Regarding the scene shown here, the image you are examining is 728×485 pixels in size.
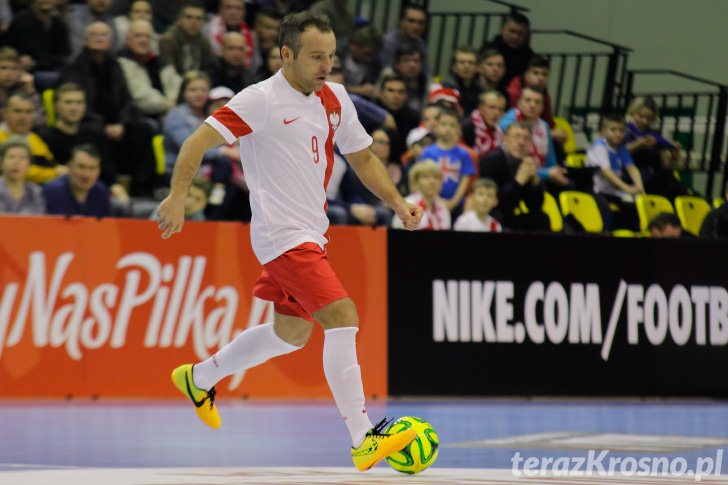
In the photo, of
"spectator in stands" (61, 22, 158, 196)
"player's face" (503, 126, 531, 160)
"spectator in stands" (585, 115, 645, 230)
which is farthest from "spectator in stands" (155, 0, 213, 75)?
"spectator in stands" (585, 115, 645, 230)

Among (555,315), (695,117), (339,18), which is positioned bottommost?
(555,315)

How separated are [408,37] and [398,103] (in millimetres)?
1886

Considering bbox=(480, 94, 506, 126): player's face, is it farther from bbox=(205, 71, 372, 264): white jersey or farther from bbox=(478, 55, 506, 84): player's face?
bbox=(205, 71, 372, 264): white jersey

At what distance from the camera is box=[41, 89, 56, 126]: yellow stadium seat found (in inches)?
502

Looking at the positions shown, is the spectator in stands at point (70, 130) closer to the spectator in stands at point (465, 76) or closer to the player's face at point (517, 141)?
the player's face at point (517, 141)

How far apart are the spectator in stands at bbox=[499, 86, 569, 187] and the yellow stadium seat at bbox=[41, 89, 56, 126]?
4793mm

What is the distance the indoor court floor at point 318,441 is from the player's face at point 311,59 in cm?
185

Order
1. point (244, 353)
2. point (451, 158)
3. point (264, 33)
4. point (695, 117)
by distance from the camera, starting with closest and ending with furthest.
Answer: point (244, 353)
point (451, 158)
point (264, 33)
point (695, 117)

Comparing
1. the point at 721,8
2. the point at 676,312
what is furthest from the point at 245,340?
the point at 721,8

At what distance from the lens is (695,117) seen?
781 inches

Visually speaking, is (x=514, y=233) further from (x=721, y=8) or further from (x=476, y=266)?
(x=721, y=8)

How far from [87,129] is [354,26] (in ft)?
15.8

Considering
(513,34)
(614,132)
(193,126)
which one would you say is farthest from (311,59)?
(513,34)

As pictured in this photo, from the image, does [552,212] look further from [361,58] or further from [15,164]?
[15,164]
